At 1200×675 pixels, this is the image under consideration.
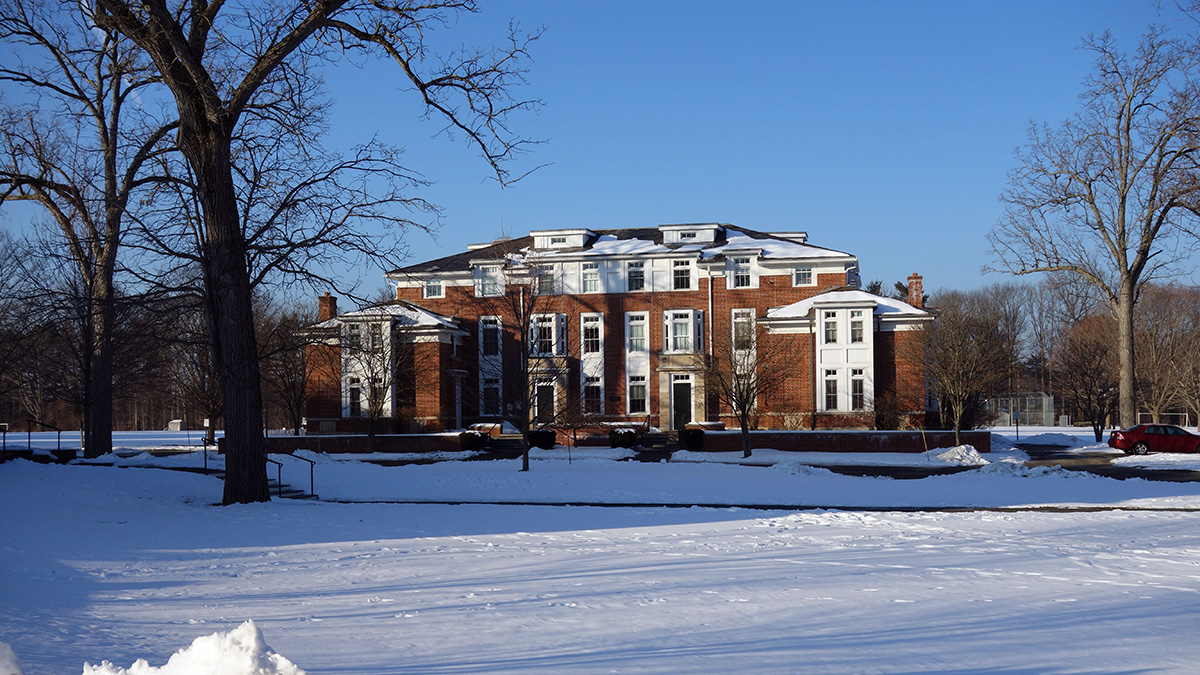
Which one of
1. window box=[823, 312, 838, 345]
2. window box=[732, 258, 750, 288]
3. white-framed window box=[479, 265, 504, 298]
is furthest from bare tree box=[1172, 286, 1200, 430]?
white-framed window box=[479, 265, 504, 298]

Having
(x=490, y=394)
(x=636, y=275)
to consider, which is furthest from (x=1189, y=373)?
(x=490, y=394)

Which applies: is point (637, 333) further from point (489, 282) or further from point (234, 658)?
point (234, 658)

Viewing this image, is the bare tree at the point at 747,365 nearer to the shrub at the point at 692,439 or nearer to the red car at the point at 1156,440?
the shrub at the point at 692,439

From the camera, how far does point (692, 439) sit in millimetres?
36219

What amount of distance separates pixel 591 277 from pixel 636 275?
2442 mm

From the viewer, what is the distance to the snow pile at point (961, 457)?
3058 centimetres

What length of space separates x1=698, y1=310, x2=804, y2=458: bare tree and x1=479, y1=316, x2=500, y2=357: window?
12.0m

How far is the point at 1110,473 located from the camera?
26.3 m

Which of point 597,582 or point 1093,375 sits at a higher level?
point 1093,375

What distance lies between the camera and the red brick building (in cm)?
4222

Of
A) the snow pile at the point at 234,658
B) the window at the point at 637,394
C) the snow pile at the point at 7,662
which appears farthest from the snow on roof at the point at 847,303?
the snow pile at the point at 7,662

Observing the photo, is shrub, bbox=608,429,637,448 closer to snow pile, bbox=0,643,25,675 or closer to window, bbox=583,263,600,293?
window, bbox=583,263,600,293

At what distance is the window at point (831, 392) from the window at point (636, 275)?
11.1 metres

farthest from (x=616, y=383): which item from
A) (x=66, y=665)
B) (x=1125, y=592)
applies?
(x=66, y=665)
